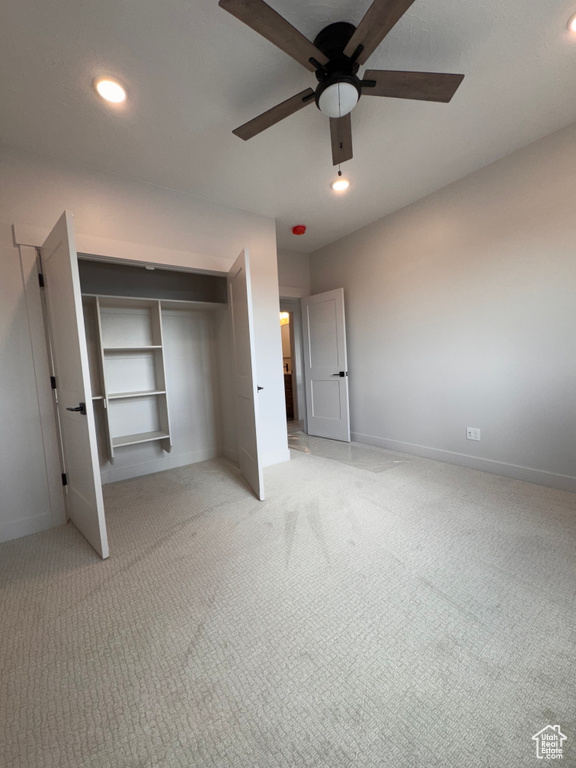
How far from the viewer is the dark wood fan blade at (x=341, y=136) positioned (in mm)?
1767

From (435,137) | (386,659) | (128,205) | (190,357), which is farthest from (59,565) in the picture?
(435,137)

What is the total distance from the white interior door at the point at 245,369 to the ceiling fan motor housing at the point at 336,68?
1.11 meters

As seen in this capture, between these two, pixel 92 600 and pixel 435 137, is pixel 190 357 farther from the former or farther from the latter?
pixel 435 137

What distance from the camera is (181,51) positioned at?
155cm

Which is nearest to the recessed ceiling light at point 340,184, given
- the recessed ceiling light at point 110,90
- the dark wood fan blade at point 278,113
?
the dark wood fan blade at point 278,113

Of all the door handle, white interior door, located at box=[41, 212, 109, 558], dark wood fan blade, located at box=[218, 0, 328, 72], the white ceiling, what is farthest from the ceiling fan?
the door handle

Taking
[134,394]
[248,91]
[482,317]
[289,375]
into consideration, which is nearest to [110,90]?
[248,91]

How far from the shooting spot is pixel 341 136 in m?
1.85

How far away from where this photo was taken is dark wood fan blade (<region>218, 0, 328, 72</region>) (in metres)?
1.13

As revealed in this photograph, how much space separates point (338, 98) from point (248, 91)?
2.06 feet

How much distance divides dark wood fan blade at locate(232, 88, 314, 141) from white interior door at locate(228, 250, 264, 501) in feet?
2.51

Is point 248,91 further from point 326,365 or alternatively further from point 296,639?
point 326,365

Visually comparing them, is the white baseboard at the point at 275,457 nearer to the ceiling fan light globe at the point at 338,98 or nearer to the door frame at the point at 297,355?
the door frame at the point at 297,355

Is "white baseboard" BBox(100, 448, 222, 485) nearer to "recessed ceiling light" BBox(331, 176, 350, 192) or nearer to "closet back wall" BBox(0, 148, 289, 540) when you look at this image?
"closet back wall" BBox(0, 148, 289, 540)
